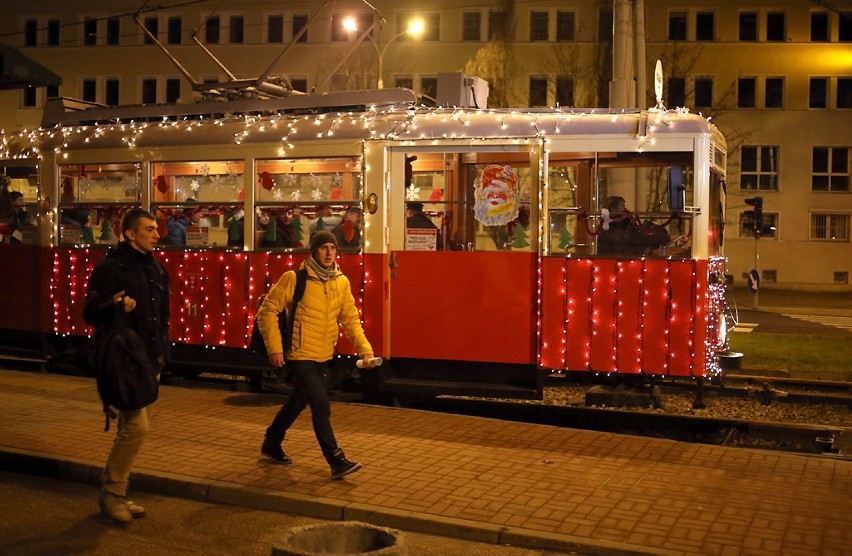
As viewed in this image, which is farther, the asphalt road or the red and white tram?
the red and white tram

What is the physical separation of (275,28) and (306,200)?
36.1 meters

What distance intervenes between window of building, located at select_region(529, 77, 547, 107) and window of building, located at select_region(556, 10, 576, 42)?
6.17 ft

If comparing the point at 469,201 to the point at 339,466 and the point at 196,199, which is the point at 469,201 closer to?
the point at 196,199

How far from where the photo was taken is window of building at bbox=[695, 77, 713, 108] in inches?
1644

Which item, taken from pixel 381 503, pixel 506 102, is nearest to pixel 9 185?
pixel 381 503

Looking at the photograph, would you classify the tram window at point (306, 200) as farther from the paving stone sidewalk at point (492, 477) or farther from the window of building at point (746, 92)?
the window of building at point (746, 92)

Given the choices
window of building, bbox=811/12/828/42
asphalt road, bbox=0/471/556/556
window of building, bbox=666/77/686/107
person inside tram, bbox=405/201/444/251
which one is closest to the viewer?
asphalt road, bbox=0/471/556/556

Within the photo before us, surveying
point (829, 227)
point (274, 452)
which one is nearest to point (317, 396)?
point (274, 452)

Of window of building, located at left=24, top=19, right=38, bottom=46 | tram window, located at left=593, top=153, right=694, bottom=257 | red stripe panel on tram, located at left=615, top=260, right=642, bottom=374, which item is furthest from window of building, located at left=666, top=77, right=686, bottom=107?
red stripe panel on tram, located at left=615, top=260, right=642, bottom=374

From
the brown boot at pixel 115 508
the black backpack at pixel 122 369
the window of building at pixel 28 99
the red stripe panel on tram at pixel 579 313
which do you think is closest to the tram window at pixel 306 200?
the red stripe panel on tram at pixel 579 313

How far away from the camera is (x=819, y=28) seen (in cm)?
4200

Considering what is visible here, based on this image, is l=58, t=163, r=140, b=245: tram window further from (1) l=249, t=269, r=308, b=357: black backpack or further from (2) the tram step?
(1) l=249, t=269, r=308, b=357: black backpack

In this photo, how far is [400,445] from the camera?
27.6 feet

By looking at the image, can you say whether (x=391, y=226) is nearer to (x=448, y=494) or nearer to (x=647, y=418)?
(x=647, y=418)
